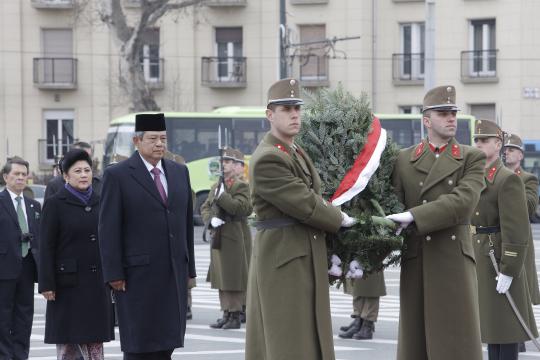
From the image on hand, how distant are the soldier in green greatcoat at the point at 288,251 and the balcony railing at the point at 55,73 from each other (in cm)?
4046

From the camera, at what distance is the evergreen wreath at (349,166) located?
26.0 ft

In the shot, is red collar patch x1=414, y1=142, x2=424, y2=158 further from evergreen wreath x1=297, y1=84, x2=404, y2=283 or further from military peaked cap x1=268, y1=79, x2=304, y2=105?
military peaked cap x1=268, y1=79, x2=304, y2=105

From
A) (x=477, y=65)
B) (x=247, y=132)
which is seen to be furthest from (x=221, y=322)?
(x=477, y=65)

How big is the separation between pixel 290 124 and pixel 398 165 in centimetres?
89

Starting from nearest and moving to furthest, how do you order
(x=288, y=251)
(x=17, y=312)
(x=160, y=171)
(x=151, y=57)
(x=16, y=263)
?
(x=288, y=251)
(x=160, y=171)
(x=16, y=263)
(x=17, y=312)
(x=151, y=57)

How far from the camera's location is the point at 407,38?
154 feet

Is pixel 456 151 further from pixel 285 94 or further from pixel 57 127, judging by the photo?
pixel 57 127

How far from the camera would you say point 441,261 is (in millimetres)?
8062

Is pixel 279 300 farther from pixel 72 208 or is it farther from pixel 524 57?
pixel 524 57

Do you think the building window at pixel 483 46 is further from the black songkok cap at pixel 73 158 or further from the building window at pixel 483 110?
the black songkok cap at pixel 73 158

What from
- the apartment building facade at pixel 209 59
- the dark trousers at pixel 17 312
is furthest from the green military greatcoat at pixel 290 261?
the apartment building facade at pixel 209 59

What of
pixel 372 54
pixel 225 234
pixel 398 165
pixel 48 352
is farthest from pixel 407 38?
pixel 398 165

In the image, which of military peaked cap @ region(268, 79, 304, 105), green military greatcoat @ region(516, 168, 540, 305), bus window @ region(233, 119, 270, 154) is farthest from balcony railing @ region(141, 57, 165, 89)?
military peaked cap @ region(268, 79, 304, 105)

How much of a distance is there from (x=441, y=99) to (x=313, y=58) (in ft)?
130
